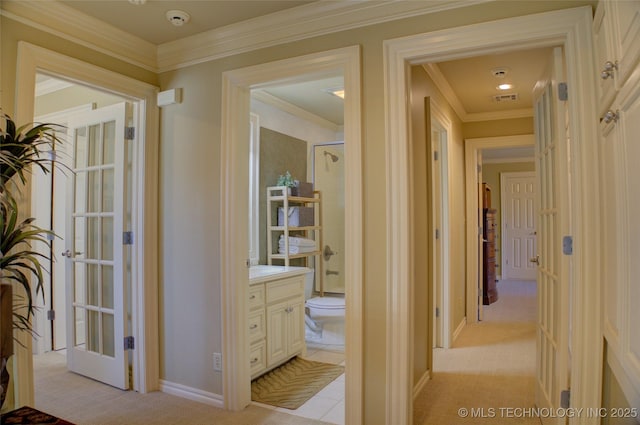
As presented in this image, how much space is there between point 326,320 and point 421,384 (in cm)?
131

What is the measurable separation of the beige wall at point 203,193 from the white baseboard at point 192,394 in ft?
0.13

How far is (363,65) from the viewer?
2.19 meters

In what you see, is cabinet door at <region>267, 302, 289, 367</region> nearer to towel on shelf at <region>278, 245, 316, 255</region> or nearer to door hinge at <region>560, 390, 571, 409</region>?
towel on shelf at <region>278, 245, 316, 255</region>

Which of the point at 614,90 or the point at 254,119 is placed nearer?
the point at 614,90

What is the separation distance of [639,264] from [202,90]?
254 centimetres

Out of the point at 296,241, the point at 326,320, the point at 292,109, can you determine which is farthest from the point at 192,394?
the point at 292,109

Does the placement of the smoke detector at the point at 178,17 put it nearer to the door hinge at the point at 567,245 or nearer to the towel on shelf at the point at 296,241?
the towel on shelf at the point at 296,241

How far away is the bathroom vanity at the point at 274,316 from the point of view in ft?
9.91

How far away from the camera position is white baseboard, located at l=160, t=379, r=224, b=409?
2619 millimetres

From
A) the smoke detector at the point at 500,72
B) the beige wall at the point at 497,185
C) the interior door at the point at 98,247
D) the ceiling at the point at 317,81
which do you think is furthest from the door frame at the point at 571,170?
the beige wall at the point at 497,185

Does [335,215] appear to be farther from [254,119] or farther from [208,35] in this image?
[208,35]

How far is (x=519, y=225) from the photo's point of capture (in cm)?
825

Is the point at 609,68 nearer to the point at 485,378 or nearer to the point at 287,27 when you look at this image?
the point at 287,27

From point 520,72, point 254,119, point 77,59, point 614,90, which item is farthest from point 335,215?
point 614,90
